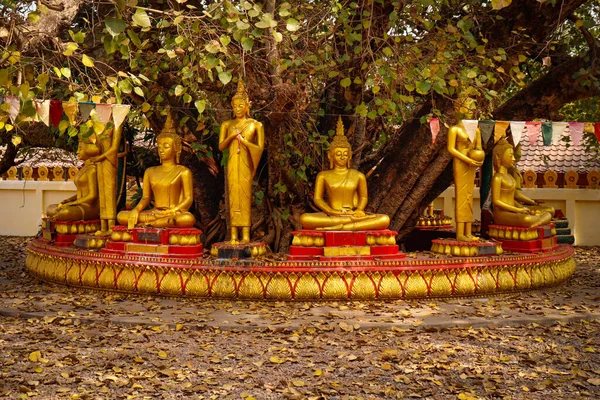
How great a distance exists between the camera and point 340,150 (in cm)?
845

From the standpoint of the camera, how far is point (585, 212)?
48.0ft

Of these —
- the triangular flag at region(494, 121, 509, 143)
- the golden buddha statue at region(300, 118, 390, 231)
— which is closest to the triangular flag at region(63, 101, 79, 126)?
the golden buddha statue at region(300, 118, 390, 231)

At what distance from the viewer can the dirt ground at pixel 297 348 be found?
477 centimetres

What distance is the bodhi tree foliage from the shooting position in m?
7.52

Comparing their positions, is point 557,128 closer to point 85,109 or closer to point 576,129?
point 576,129

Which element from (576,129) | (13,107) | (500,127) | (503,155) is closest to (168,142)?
(13,107)

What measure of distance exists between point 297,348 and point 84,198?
478 centimetres

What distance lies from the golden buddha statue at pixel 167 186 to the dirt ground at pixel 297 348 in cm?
102

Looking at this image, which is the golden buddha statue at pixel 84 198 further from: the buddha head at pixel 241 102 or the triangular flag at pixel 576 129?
the triangular flag at pixel 576 129

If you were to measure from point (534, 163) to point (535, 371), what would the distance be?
12076 millimetres

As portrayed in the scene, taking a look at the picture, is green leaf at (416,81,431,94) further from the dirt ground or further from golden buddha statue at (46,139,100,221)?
golden buddha statue at (46,139,100,221)

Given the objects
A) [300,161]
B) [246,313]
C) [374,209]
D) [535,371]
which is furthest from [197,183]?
[535,371]

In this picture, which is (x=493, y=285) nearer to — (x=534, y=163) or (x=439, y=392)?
(x=439, y=392)

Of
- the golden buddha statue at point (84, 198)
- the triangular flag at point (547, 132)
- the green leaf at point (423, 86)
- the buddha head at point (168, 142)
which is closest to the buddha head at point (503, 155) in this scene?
the triangular flag at point (547, 132)
